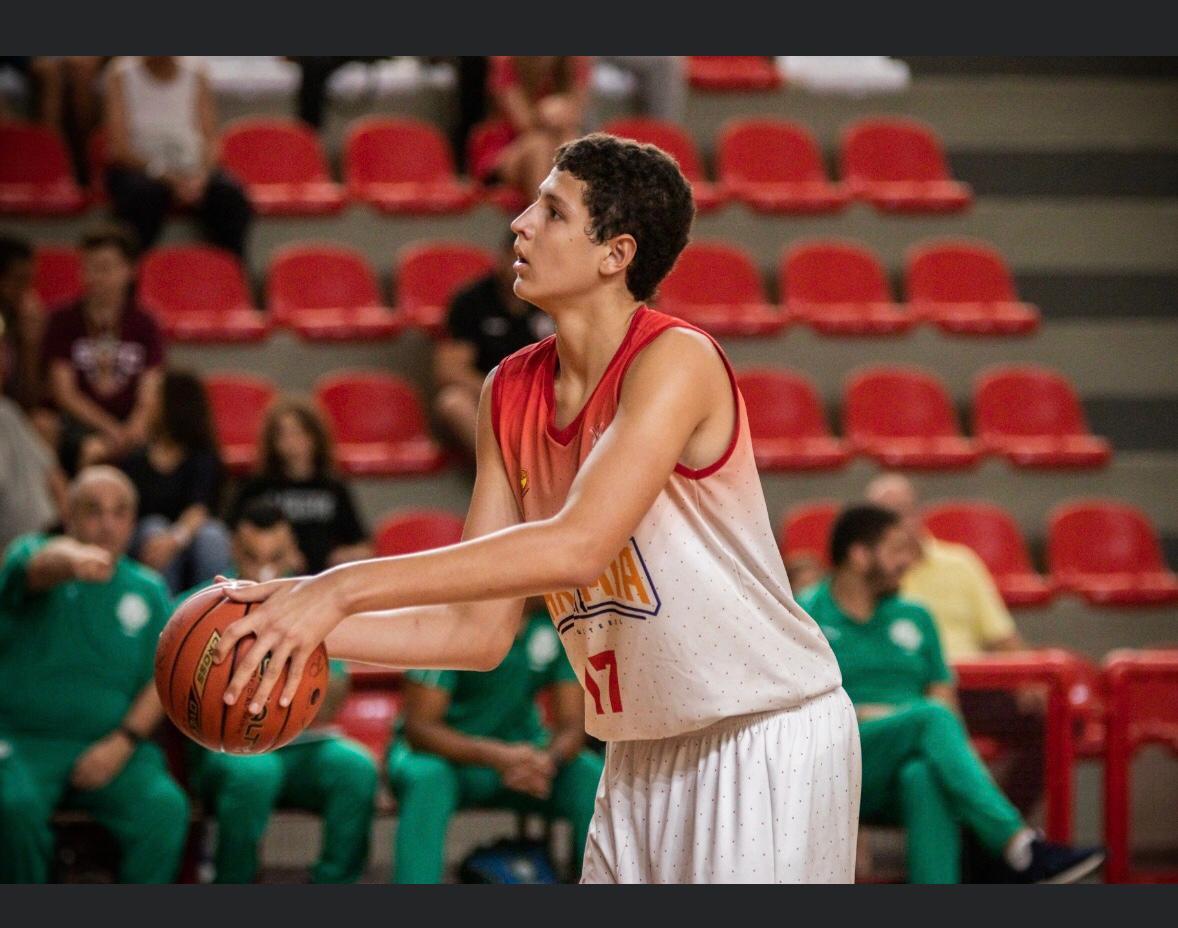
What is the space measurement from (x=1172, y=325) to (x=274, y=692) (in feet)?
25.6

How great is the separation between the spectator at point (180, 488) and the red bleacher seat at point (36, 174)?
7.52ft

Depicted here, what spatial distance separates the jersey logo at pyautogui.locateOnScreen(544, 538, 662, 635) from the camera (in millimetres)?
2883

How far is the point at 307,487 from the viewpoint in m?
6.67

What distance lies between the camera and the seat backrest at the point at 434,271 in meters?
8.55

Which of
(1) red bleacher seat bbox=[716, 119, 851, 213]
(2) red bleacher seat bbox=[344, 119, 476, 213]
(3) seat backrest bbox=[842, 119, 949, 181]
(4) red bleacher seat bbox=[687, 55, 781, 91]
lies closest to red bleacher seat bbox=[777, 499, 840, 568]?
(1) red bleacher seat bbox=[716, 119, 851, 213]

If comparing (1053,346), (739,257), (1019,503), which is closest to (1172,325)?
(1053,346)

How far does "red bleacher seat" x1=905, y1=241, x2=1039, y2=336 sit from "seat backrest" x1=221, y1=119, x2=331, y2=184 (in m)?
3.23

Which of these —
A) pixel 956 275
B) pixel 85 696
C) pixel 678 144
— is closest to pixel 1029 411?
pixel 956 275

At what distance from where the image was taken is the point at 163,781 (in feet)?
17.2

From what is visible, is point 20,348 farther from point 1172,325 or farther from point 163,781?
point 1172,325

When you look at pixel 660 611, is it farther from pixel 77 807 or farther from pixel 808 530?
pixel 808 530

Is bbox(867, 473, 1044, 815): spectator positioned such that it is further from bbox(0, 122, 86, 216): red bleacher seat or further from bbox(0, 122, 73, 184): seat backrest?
bbox(0, 122, 73, 184): seat backrest

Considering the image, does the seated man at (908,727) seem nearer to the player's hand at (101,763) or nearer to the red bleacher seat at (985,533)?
the red bleacher seat at (985,533)

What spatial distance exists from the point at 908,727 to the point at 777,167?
4972 millimetres
